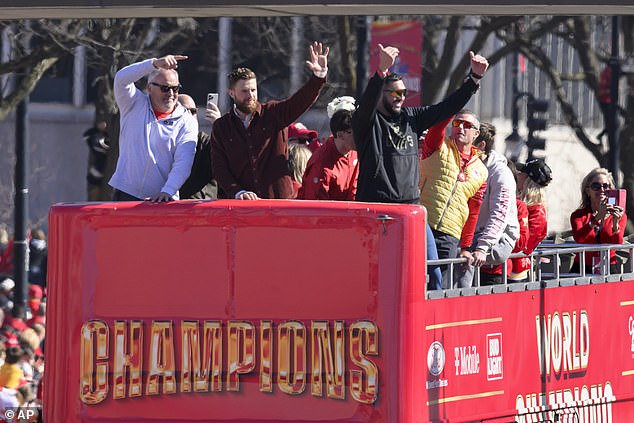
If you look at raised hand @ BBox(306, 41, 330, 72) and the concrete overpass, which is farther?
the concrete overpass

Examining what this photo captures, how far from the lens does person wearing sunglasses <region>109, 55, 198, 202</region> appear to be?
331 inches

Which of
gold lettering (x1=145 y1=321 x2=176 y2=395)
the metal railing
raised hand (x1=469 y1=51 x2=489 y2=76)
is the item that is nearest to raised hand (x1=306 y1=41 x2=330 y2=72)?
raised hand (x1=469 y1=51 x2=489 y2=76)

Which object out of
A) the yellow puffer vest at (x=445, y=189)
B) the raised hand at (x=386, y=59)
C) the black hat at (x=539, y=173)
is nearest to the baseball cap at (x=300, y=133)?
the black hat at (x=539, y=173)

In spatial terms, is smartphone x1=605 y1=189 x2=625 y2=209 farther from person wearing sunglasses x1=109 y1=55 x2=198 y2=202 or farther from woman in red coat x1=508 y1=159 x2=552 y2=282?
person wearing sunglasses x1=109 y1=55 x2=198 y2=202

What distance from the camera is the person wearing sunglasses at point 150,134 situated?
8.40 m

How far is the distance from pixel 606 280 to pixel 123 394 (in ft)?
11.6

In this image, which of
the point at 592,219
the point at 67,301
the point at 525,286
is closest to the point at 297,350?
the point at 67,301

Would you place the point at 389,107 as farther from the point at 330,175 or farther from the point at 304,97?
the point at 330,175

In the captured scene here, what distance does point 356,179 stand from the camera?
915 centimetres

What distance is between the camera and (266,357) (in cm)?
741

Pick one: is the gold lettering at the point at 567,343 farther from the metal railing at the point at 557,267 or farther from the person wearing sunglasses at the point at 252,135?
the person wearing sunglasses at the point at 252,135

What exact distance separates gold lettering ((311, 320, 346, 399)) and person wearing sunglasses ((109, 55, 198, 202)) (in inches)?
56.8

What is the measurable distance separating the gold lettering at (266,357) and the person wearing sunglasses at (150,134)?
1.26m

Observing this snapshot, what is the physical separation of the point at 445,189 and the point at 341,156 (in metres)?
0.70
